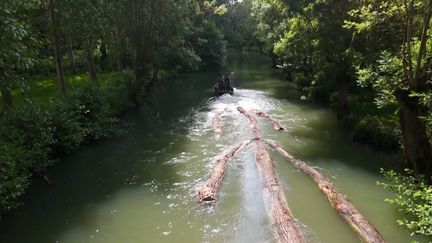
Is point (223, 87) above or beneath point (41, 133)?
beneath

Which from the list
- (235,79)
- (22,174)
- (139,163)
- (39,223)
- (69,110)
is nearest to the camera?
(39,223)

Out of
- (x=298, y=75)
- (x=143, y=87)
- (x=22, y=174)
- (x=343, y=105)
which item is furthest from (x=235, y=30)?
(x=22, y=174)

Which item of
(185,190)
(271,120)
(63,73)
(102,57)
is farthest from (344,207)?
(102,57)

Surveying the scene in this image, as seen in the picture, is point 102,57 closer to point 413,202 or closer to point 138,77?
point 138,77

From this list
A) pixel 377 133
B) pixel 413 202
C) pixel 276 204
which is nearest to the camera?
pixel 413 202

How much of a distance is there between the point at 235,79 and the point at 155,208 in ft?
134

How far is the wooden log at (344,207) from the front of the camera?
11.4m

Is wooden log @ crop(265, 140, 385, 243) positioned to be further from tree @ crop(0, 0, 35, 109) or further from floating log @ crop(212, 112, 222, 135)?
tree @ crop(0, 0, 35, 109)

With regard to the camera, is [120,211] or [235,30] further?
[235,30]

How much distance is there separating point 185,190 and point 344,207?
5850 millimetres

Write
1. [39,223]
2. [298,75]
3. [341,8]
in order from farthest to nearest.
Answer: [298,75], [341,8], [39,223]

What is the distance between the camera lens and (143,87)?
3575cm

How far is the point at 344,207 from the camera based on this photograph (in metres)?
13.2

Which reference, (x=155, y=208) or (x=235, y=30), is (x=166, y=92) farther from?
(x=235, y=30)
